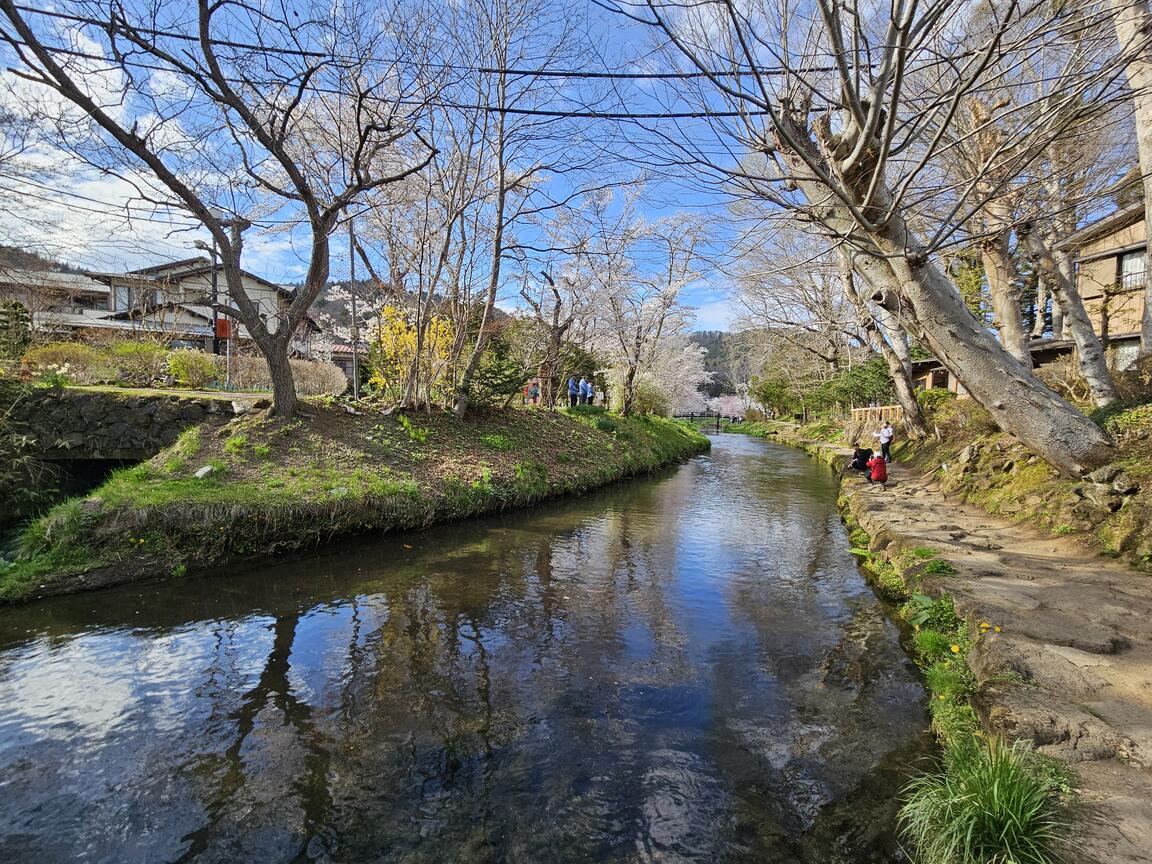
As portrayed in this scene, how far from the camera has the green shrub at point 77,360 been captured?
40.7 ft

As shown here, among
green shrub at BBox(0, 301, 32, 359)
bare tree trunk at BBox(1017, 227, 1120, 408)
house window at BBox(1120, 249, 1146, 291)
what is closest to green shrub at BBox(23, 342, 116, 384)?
green shrub at BBox(0, 301, 32, 359)

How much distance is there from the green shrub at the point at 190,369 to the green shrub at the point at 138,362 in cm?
26

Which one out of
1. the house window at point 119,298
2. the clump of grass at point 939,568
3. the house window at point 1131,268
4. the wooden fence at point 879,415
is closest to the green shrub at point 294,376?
the clump of grass at point 939,568

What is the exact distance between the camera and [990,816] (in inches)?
93.7

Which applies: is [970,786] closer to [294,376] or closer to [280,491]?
[280,491]

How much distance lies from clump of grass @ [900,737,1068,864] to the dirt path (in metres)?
0.14

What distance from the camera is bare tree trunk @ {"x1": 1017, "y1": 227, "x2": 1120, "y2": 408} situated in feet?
28.6

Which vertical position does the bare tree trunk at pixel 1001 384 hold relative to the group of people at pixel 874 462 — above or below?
above

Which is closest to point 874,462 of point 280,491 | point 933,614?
point 933,614

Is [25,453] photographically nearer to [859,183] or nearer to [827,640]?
[827,640]

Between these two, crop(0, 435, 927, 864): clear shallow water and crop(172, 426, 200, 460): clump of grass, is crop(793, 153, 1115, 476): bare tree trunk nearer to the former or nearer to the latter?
crop(0, 435, 927, 864): clear shallow water

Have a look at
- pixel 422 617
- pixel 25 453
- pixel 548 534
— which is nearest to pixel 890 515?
pixel 548 534

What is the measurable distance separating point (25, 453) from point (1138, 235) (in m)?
28.3

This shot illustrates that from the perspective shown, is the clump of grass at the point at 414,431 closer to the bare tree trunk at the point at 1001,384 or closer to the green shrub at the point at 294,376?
the green shrub at the point at 294,376
